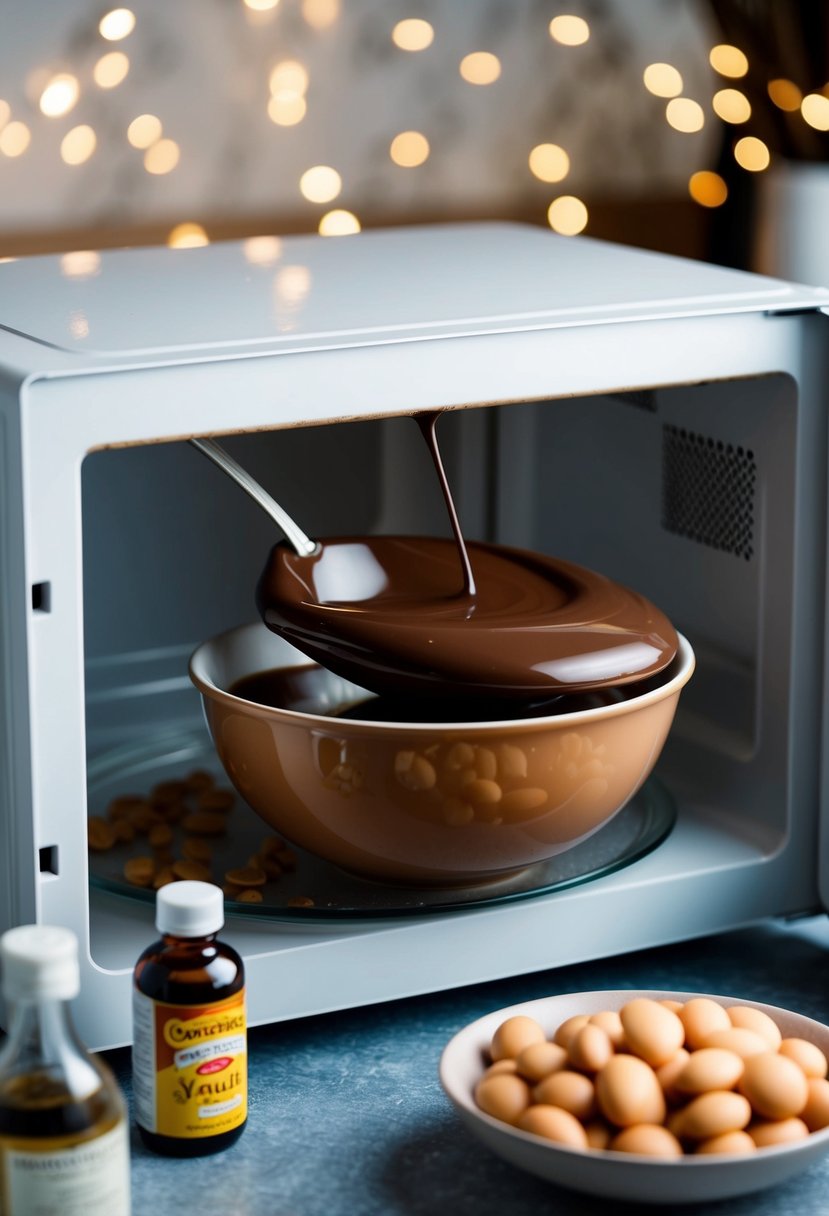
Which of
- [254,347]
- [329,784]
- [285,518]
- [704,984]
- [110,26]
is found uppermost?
[110,26]

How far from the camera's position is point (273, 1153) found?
0.78 metres

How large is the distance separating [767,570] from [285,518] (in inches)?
10.3

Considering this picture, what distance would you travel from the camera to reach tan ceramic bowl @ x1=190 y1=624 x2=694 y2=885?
83 centimetres

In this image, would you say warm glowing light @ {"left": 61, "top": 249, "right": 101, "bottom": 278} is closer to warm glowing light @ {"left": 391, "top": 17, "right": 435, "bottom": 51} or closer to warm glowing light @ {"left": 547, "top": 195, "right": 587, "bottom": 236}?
warm glowing light @ {"left": 391, "top": 17, "right": 435, "bottom": 51}

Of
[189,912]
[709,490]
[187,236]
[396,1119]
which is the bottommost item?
[396,1119]

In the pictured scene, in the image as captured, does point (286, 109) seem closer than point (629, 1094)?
No

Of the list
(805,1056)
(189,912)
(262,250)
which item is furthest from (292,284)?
(805,1056)

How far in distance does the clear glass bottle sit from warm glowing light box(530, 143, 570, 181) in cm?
83

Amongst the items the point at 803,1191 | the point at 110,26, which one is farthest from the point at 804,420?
the point at 110,26

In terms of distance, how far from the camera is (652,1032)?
29.5 inches

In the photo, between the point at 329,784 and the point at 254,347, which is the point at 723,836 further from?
the point at 254,347

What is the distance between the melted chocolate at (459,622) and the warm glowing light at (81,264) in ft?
0.69

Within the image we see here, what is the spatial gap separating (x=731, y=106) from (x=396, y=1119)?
88 cm

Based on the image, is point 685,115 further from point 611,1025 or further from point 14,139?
point 611,1025
